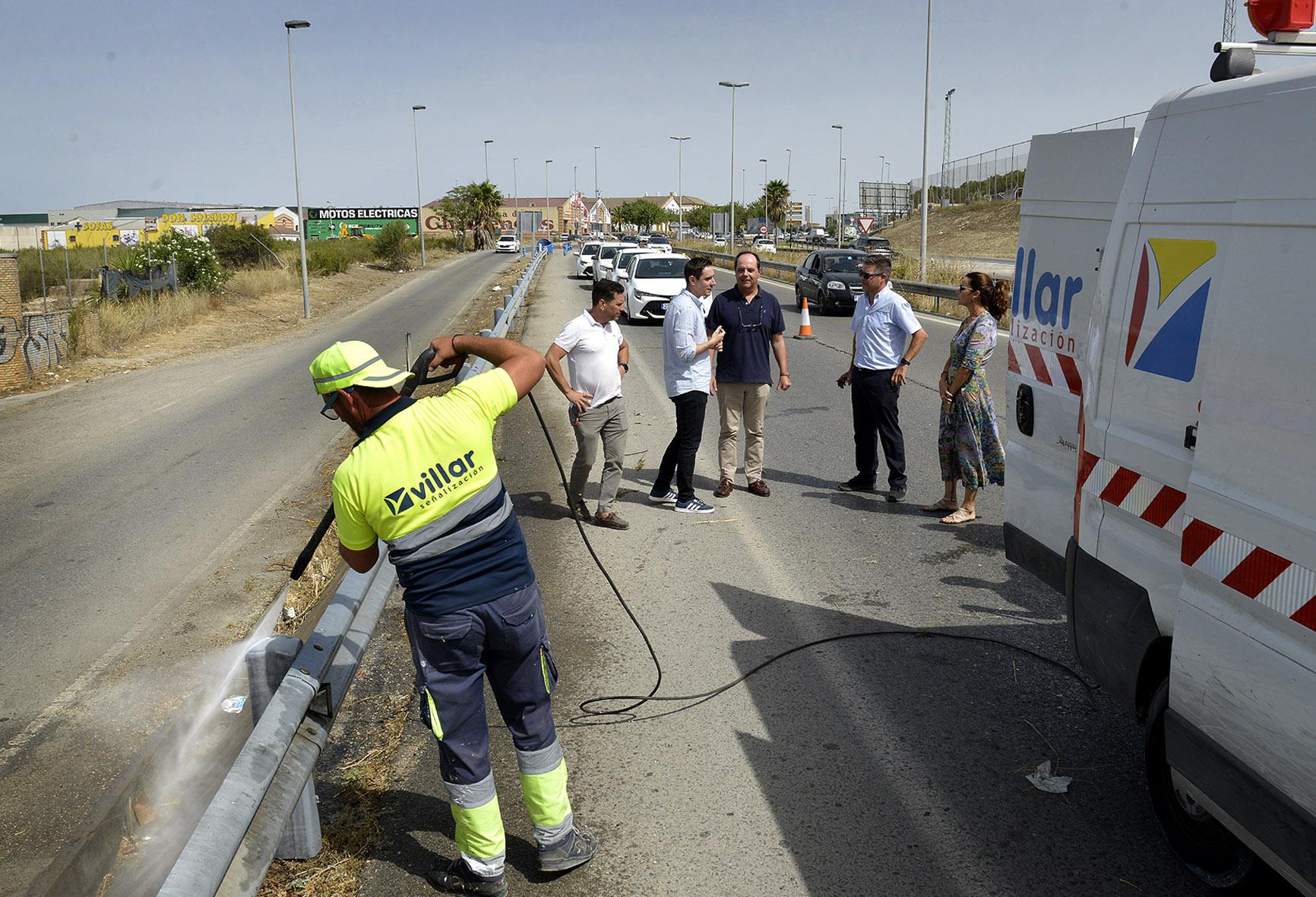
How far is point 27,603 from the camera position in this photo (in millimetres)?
7340

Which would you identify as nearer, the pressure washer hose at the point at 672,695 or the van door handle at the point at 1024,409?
the pressure washer hose at the point at 672,695

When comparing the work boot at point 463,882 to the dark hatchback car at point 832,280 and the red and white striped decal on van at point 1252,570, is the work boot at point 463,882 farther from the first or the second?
the dark hatchback car at point 832,280

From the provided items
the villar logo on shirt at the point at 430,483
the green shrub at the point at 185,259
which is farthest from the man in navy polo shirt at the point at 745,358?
the green shrub at the point at 185,259

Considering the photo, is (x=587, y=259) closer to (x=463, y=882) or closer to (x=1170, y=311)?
(x=1170, y=311)

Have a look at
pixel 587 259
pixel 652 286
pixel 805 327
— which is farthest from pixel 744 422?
pixel 587 259

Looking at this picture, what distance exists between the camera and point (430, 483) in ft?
10.8

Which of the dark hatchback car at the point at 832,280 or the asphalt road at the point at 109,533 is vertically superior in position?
the dark hatchback car at the point at 832,280

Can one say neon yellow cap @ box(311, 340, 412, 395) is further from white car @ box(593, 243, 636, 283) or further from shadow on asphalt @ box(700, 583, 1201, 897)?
white car @ box(593, 243, 636, 283)

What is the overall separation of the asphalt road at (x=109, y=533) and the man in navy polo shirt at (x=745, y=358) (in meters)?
3.94

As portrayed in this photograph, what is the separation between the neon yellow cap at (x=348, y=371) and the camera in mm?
3293

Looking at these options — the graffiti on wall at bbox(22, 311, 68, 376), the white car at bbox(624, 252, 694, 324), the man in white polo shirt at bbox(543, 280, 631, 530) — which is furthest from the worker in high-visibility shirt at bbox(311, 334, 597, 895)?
the white car at bbox(624, 252, 694, 324)

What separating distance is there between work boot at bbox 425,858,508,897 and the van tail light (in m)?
4.02

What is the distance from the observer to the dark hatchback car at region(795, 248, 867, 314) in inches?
994

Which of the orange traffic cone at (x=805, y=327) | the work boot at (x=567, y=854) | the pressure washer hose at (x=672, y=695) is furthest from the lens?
the orange traffic cone at (x=805, y=327)
